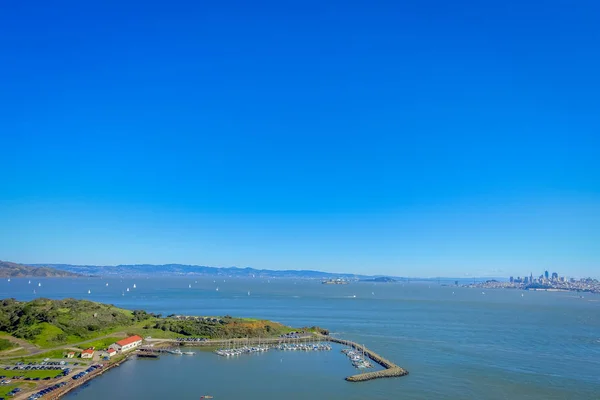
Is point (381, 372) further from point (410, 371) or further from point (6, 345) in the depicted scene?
point (6, 345)

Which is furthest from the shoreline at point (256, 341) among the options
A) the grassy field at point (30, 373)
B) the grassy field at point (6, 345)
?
the grassy field at point (6, 345)

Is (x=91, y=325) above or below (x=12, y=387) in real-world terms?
above

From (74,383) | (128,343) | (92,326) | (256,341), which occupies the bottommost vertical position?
(74,383)

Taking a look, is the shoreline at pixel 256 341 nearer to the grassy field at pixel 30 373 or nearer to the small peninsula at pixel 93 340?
the small peninsula at pixel 93 340

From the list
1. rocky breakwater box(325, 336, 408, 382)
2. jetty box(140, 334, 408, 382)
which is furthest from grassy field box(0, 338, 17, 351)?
rocky breakwater box(325, 336, 408, 382)

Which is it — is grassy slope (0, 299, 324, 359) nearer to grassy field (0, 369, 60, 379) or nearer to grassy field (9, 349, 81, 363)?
grassy field (9, 349, 81, 363)

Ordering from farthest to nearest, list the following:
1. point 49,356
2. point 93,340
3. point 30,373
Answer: point 93,340 < point 49,356 < point 30,373

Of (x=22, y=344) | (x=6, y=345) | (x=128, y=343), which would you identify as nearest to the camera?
(x=6, y=345)

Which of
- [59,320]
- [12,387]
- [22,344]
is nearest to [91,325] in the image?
[59,320]
